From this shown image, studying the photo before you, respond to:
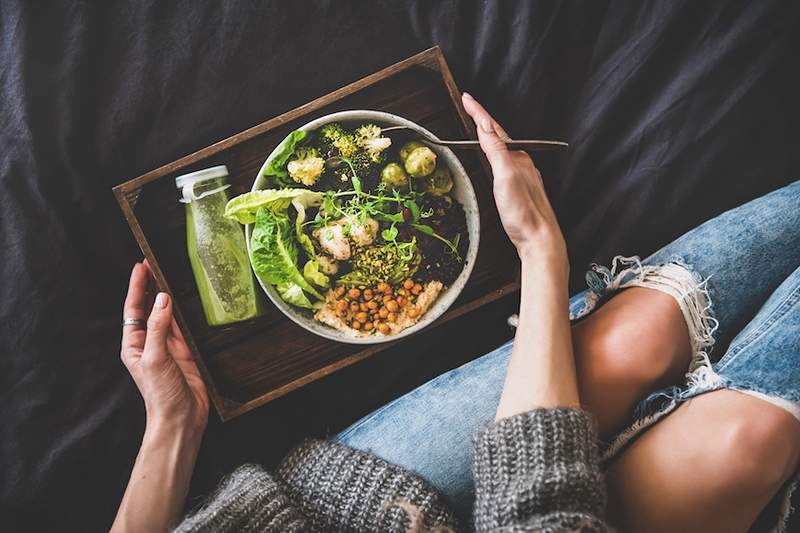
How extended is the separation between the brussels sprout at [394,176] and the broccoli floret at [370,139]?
1.7 inches

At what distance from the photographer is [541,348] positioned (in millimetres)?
1226

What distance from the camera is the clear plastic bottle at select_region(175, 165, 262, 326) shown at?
4.50 ft

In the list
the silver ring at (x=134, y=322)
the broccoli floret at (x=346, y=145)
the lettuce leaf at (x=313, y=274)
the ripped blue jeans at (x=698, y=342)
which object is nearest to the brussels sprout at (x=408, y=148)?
the broccoli floret at (x=346, y=145)

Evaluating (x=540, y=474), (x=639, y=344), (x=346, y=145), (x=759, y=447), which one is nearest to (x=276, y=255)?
(x=346, y=145)

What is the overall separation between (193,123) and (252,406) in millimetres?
724

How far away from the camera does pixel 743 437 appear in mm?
1154

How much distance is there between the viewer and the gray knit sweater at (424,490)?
1052mm

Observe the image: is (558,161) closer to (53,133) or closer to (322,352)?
(322,352)

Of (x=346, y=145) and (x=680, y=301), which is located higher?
(x=346, y=145)

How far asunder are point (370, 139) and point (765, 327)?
977 mm

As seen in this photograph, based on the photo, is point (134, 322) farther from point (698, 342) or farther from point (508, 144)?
point (698, 342)

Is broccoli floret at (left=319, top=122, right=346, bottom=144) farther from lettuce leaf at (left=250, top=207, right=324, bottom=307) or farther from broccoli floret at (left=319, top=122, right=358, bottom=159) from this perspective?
lettuce leaf at (left=250, top=207, right=324, bottom=307)

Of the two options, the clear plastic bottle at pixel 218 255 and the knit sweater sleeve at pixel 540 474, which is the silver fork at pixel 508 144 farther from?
the knit sweater sleeve at pixel 540 474

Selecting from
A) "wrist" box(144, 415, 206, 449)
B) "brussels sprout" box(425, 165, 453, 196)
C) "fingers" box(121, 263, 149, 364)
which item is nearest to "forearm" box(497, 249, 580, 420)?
"brussels sprout" box(425, 165, 453, 196)
